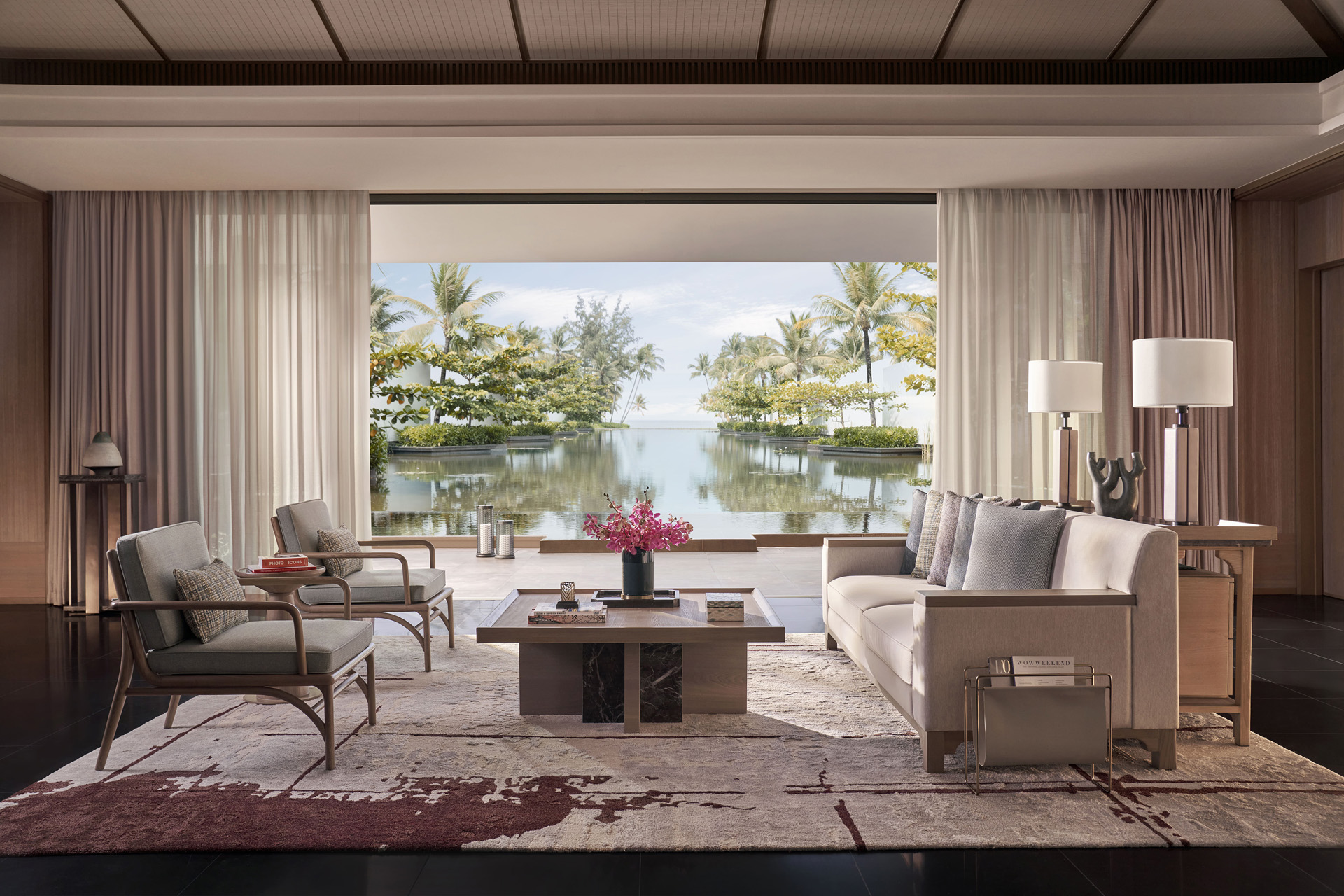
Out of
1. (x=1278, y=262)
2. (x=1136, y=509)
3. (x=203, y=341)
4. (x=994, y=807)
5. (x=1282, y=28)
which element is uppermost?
(x=1282, y=28)

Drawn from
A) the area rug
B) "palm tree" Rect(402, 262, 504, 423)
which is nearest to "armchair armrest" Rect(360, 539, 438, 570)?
the area rug

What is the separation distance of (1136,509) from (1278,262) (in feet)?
12.6

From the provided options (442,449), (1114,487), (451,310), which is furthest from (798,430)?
(1114,487)

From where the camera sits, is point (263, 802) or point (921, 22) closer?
point (263, 802)

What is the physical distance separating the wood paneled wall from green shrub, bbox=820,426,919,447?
1350 centimetres

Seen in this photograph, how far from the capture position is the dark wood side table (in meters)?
5.89

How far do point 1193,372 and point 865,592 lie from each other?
1662 mm

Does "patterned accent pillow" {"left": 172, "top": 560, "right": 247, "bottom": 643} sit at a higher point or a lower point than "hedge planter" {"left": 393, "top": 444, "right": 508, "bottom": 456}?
lower

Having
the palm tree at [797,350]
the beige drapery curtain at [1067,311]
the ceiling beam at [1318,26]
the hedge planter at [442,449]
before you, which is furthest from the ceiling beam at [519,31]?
the palm tree at [797,350]

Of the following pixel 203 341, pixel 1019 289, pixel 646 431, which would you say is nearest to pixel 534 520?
pixel 646 431

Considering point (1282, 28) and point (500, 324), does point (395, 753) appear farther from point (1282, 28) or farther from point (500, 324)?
point (500, 324)

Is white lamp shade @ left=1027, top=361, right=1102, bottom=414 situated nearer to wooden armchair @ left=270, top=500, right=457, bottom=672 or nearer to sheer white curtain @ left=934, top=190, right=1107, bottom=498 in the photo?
sheer white curtain @ left=934, top=190, right=1107, bottom=498

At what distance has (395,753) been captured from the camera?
318 centimetres

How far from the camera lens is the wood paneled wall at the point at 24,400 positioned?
6109mm
